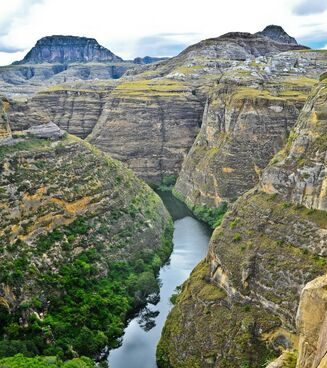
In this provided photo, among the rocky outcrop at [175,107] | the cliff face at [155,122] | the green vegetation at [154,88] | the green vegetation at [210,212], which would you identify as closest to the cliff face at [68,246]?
the green vegetation at [210,212]

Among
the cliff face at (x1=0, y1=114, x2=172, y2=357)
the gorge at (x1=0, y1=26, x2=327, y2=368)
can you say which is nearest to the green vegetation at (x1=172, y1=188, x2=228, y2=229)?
the gorge at (x1=0, y1=26, x2=327, y2=368)

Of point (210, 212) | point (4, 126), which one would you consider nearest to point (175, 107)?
point (210, 212)

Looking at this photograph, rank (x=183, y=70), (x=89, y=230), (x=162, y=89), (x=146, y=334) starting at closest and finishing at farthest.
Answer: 1. (x=146, y=334)
2. (x=89, y=230)
3. (x=162, y=89)
4. (x=183, y=70)

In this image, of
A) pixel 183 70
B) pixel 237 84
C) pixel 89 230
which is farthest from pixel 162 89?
pixel 89 230

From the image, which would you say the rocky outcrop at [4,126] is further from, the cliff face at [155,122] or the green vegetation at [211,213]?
the cliff face at [155,122]

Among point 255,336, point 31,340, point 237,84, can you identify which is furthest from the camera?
point 237,84

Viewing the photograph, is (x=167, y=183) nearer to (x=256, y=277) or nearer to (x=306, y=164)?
(x=306, y=164)

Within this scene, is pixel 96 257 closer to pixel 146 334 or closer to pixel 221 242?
pixel 146 334
